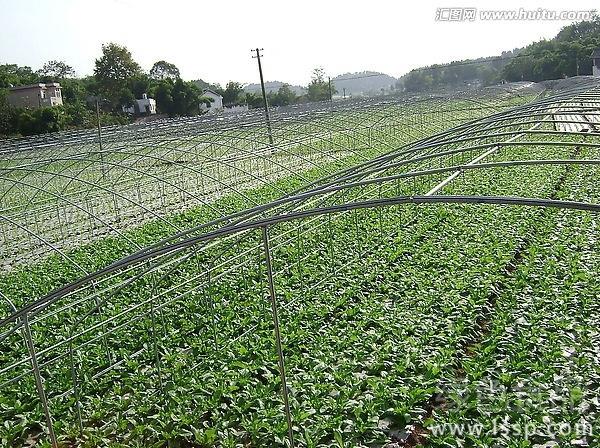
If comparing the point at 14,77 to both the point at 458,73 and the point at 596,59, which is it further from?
the point at 596,59

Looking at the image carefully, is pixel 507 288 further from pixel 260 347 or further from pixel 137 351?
pixel 137 351

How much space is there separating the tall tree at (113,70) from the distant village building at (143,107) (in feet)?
8.40

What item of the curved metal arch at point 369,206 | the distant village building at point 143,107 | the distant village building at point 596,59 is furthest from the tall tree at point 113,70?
the curved metal arch at point 369,206

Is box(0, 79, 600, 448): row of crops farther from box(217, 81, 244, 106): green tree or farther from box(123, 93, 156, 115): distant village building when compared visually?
box(217, 81, 244, 106): green tree

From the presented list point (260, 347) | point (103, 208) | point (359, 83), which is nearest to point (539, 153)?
point (103, 208)

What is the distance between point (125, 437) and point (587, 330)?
487cm

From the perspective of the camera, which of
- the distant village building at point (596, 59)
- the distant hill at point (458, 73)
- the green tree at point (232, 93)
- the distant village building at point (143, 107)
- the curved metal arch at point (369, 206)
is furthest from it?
the distant hill at point (458, 73)

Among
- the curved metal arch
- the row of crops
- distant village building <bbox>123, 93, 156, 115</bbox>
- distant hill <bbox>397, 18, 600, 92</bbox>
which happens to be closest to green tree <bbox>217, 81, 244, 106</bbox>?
distant village building <bbox>123, 93, 156, 115</bbox>

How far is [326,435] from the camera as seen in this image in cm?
498

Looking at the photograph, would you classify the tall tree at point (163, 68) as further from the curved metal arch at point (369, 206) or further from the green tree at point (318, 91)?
the curved metal arch at point (369, 206)

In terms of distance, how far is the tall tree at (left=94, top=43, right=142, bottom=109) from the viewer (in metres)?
61.9

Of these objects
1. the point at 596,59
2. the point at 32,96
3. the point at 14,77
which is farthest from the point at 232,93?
the point at 596,59

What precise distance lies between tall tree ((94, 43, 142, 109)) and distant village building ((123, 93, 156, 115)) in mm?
2559

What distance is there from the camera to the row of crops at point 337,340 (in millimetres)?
4887
